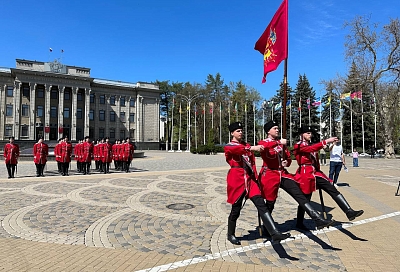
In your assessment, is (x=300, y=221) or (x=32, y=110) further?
(x=32, y=110)

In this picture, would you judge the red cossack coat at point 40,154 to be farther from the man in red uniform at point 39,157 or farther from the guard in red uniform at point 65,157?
the guard in red uniform at point 65,157

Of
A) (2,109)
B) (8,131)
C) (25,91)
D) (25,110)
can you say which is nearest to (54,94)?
(25,91)

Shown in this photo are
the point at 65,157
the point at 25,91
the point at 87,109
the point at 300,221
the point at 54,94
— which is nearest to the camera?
the point at 300,221

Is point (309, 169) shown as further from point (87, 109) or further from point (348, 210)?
point (87, 109)

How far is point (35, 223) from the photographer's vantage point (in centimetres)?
613

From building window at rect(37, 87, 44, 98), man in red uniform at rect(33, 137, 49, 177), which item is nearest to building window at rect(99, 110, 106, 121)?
building window at rect(37, 87, 44, 98)

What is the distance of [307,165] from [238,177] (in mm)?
1598

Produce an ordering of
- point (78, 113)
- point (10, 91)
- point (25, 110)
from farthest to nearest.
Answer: point (78, 113) < point (25, 110) < point (10, 91)

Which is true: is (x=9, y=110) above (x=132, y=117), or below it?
above

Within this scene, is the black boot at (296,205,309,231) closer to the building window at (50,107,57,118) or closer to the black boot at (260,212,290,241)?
the black boot at (260,212,290,241)

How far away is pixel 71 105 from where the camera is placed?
201 feet

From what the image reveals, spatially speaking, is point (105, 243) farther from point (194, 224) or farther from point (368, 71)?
point (368, 71)

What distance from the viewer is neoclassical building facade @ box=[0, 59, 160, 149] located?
183 ft

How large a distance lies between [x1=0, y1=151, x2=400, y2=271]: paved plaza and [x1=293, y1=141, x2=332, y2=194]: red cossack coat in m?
0.97
